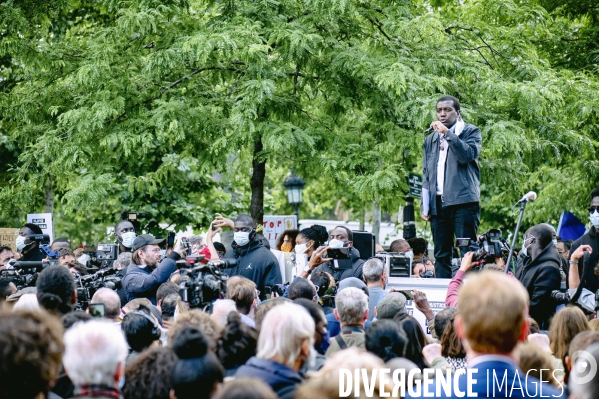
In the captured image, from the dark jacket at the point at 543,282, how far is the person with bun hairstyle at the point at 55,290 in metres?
4.85

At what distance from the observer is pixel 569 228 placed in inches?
706

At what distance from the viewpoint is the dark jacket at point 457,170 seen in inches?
396

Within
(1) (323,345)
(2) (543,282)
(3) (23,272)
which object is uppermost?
(3) (23,272)

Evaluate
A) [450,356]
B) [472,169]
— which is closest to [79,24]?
[472,169]

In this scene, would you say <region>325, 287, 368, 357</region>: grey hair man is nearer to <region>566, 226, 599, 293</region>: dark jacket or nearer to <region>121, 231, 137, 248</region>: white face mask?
<region>566, 226, 599, 293</region>: dark jacket

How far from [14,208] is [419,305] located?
809cm

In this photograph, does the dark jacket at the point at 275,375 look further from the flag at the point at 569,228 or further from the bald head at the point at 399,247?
the flag at the point at 569,228

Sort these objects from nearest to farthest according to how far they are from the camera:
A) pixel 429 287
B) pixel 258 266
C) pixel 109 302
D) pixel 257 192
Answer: pixel 109 302, pixel 429 287, pixel 258 266, pixel 257 192

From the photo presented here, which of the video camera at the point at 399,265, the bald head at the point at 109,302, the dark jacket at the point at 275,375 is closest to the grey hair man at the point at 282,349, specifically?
the dark jacket at the point at 275,375

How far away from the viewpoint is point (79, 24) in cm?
1711

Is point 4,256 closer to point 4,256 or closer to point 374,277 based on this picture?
point 4,256

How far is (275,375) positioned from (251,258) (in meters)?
5.48

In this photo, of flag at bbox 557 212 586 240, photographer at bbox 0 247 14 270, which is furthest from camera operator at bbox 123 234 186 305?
flag at bbox 557 212 586 240

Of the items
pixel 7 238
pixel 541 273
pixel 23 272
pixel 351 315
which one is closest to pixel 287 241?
pixel 23 272
